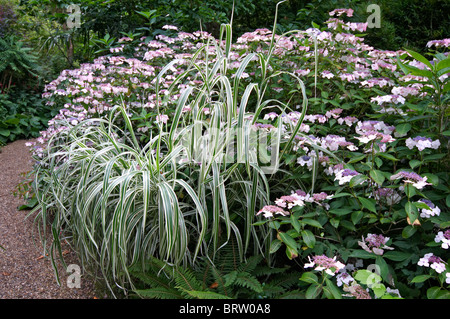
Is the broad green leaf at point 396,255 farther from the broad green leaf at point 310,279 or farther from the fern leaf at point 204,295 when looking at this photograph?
the fern leaf at point 204,295

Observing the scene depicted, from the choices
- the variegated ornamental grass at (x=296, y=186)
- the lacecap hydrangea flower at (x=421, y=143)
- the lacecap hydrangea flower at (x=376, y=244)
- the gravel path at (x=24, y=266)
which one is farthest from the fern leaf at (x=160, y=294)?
the lacecap hydrangea flower at (x=421, y=143)

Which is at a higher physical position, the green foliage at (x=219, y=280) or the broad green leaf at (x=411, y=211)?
the broad green leaf at (x=411, y=211)

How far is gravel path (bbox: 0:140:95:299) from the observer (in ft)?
5.55

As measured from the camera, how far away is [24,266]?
186cm

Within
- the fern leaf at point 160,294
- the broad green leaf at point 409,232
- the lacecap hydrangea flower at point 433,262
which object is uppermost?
the broad green leaf at point 409,232

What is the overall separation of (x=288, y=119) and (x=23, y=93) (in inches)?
153

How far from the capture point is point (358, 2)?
414cm

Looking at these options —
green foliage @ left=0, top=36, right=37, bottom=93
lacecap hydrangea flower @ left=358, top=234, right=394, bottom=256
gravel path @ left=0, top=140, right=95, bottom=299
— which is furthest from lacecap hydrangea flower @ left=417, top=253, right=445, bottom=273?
green foliage @ left=0, top=36, right=37, bottom=93

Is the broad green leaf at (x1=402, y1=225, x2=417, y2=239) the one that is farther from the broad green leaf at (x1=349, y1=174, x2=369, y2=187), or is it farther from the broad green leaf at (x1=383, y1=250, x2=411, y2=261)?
the broad green leaf at (x1=349, y1=174, x2=369, y2=187)

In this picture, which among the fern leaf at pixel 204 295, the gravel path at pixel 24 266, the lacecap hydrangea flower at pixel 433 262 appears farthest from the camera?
the gravel path at pixel 24 266

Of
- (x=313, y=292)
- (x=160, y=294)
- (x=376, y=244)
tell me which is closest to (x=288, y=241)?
(x=313, y=292)

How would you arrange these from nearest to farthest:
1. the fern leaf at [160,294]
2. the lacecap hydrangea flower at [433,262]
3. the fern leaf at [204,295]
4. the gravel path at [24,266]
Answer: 1. the lacecap hydrangea flower at [433,262]
2. the fern leaf at [204,295]
3. the fern leaf at [160,294]
4. the gravel path at [24,266]

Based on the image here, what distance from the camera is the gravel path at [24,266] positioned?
1692mm
